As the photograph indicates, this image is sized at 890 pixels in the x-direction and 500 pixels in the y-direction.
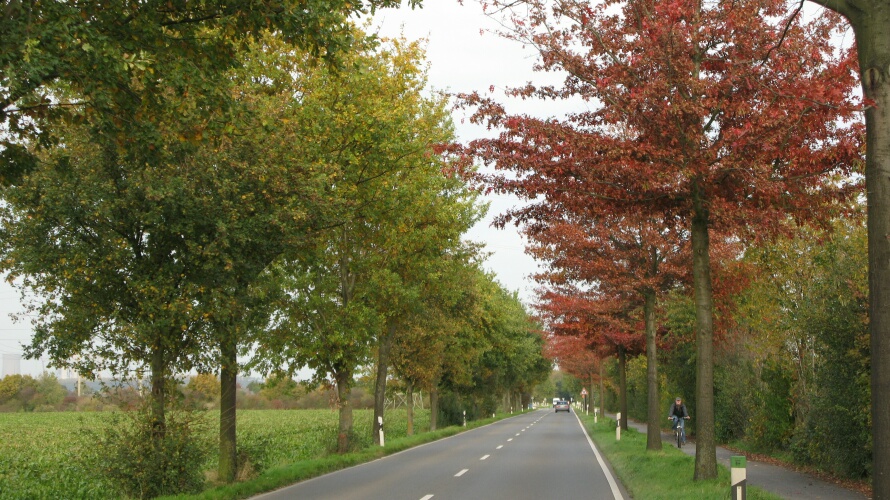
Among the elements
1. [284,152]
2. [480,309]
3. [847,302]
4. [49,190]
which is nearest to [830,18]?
[847,302]

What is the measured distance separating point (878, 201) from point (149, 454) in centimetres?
1041

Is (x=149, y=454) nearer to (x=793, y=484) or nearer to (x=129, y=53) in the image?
(x=129, y=53)

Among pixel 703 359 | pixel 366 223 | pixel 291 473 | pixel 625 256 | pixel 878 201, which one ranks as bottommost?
pixel 291 473

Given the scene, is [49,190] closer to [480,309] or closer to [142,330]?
[142,330]

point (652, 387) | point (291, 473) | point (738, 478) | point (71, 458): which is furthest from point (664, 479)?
point (71, 458)

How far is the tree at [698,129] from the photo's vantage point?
38.0ft

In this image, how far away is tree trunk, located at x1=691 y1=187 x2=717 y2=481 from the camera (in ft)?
41.4

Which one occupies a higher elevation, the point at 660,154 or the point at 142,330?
the point at 660,154

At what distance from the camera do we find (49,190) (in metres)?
11.4

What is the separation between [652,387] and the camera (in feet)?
69.4

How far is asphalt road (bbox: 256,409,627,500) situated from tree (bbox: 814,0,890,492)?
7087 mm

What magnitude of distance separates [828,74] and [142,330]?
1045 cm

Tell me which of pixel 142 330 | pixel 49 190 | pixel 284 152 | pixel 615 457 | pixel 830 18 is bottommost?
pixel 615 457

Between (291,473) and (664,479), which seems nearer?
(664,479)
